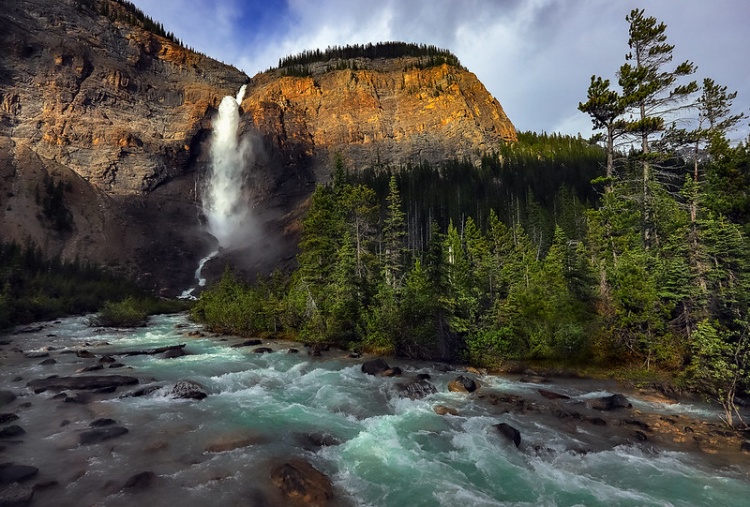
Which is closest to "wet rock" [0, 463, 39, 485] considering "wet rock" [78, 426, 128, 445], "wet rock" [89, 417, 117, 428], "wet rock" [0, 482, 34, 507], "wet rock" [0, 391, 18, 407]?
"wet rock" [0, 482, 34, 507]

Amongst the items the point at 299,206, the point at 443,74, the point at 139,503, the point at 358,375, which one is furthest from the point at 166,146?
the point at 139,503

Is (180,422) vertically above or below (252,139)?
below

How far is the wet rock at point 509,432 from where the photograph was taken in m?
11.2

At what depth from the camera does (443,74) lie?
446ft

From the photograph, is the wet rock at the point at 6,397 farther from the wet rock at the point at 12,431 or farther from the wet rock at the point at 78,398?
the wet rock at the point at 12,431

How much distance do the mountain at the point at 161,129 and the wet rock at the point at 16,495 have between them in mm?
75656

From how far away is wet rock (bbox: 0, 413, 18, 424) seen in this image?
12.1m

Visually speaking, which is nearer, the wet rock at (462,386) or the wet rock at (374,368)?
the wet rock at (462,386)

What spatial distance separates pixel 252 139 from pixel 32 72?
59.8m

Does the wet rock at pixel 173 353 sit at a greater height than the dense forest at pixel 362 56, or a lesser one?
lesser

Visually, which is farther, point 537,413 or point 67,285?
point 67,285

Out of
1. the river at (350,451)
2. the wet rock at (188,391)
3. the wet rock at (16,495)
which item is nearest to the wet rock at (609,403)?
the river at (350,451)

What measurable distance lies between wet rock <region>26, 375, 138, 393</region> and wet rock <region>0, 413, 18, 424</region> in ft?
→ 12.4

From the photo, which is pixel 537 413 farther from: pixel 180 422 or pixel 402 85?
pixel 402 85
